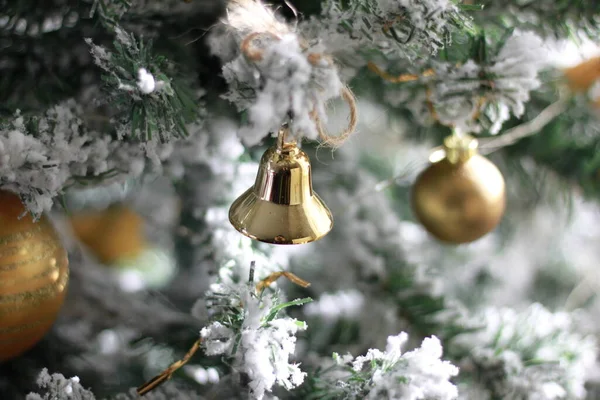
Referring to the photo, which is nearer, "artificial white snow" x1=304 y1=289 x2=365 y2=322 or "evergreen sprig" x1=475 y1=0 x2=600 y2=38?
"evergreen sprig" x1=475 y1=0 x2=600 y2=38

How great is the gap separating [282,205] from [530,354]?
332 mm

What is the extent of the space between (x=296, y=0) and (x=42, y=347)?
0.42 meters

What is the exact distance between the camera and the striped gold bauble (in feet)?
1.51

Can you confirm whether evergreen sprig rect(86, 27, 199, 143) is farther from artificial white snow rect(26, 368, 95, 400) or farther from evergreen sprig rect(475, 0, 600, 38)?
evergreen sprig rect(475, 0, 600, 38)

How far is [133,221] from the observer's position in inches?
42.9

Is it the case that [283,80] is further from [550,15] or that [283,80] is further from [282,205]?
[550,15]

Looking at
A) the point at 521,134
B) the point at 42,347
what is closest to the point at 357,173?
the point at 521,134

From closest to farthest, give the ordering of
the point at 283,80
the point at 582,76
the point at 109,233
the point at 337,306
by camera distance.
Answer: the point at 283,80 < the point at 337,306 < the point at 582,76 < the point at 109,233

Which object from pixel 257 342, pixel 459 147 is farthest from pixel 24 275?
pixel 459 147

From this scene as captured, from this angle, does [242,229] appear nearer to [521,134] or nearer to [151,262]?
[521,134]

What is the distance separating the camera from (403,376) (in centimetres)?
40

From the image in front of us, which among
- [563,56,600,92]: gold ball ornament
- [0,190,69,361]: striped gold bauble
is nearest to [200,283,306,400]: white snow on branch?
[0,190,69,361]: striped gold bauble

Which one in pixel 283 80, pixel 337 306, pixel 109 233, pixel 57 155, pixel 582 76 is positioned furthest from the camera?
pixel 109 233

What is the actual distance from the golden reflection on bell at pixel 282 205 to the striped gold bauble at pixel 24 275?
160mm
